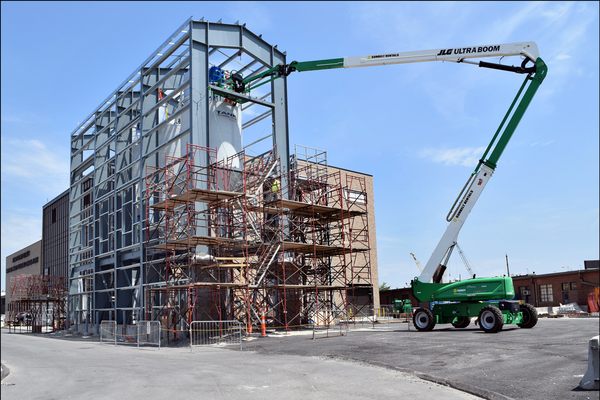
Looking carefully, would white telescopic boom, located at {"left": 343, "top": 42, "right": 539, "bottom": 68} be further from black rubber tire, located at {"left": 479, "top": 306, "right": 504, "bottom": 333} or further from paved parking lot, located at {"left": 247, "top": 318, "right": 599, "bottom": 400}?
paved parking lot, located at {"left": 247, "top": 318, "right": 599, "bottom": 400}

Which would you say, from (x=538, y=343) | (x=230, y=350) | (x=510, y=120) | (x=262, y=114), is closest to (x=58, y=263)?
(x=262, y=114)

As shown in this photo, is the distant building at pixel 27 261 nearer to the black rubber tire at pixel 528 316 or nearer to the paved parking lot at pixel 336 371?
the paved parking lot at pixel 336 371

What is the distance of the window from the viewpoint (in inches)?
2244

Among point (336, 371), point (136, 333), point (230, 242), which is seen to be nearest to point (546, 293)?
point (230, 242)

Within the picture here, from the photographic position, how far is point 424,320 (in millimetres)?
27328

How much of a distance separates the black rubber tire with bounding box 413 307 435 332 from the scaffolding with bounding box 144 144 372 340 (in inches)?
193

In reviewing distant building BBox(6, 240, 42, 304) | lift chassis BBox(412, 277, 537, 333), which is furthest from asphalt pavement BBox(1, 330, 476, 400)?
distant building BBox(6, 240, 42, 304)

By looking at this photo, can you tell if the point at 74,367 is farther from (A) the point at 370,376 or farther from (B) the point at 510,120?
(B) the point at 510,120

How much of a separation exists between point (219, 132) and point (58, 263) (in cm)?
4816

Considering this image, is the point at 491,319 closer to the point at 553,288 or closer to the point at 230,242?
the point at 230,242

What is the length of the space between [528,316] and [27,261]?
262ft

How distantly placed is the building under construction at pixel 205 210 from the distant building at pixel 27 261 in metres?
44.7

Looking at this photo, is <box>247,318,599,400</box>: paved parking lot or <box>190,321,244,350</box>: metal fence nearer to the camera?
<box>247,318,599,400</box>: paved parking lot

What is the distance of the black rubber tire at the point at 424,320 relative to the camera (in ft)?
88.7
